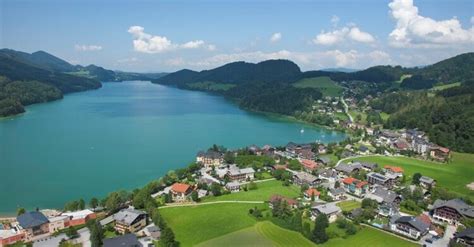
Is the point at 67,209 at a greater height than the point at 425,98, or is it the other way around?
the point at 425,98

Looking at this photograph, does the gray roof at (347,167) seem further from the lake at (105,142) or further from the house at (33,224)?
the house at (33,224)

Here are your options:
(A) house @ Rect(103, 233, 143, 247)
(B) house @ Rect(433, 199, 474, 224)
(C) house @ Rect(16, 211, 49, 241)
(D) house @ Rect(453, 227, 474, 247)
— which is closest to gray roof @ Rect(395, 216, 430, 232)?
(D) house @ Rect(453, 227, 474, 247)

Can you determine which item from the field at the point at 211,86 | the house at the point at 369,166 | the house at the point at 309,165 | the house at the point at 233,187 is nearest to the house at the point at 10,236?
the house at the point at 233,187

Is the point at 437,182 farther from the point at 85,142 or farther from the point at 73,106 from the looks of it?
the point at 73,106

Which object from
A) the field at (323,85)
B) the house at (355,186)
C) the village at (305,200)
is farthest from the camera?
the field at (323,85)

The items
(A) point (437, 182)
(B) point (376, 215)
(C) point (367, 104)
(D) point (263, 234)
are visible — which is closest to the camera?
(D) point (263, 234)

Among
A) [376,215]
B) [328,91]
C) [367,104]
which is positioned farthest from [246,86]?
[376,215]
